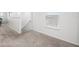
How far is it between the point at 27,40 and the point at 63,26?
1.66ft

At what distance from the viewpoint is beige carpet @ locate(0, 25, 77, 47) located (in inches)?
57.2

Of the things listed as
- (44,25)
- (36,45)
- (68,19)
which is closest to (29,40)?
(36,45)

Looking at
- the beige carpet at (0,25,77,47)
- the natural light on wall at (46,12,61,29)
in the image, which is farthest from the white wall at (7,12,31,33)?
the natural light on wall at (46,12,61,29)

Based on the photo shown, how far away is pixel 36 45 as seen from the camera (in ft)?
4.85

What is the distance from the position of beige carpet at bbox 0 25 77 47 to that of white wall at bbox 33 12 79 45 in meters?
0.06

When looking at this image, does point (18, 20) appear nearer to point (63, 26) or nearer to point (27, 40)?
point (27, 40)

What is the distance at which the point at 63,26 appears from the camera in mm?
1444

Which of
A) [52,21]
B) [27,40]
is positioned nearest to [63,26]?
[52,21]

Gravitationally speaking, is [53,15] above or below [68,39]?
above
